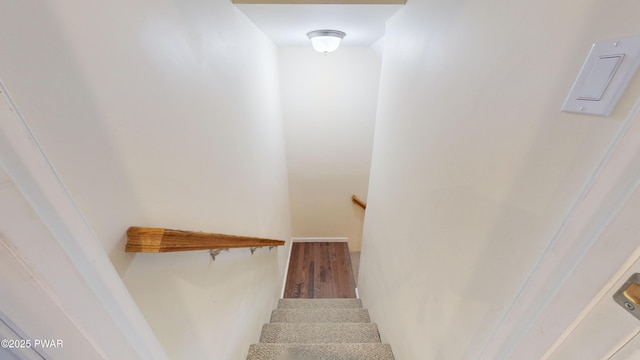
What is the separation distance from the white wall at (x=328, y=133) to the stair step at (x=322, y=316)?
1748mm

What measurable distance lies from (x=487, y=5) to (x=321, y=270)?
3340mm

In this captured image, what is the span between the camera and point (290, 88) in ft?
9.78

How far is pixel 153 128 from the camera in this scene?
2.21 ft

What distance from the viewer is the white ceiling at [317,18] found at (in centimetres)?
149

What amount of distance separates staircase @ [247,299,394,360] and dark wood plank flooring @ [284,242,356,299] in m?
0.50

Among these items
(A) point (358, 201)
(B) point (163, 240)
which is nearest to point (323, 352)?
(B) point (163, 240)

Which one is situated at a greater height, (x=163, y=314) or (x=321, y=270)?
(x=163, y=314)

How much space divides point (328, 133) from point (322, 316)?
2103 mm

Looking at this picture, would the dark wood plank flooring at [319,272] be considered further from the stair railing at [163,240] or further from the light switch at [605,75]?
the light switch at [605,75]

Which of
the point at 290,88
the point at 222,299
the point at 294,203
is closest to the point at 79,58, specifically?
the point at 222,299

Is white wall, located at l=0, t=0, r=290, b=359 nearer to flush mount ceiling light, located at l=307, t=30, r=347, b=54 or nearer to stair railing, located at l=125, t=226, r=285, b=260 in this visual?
stair railing, located at l=125, t=226, r=285, b=260

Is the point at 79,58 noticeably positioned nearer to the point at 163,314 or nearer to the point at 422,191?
the point at 163,314

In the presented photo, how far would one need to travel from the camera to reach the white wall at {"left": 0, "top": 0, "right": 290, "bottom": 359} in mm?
420

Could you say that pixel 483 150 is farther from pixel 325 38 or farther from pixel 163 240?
pixel 325 38
